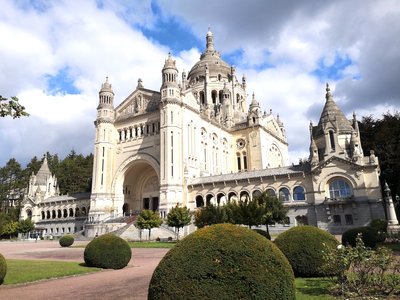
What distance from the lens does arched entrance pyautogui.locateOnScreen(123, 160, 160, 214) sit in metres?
62.2

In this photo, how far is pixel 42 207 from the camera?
72.6 m

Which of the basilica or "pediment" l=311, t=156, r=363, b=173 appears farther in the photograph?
the basilica

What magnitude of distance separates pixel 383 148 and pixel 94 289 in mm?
42610

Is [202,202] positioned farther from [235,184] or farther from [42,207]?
[42,207]

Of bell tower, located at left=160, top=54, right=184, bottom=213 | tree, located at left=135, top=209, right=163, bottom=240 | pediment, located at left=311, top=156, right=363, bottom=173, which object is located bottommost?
tree, located at left=135, top=209, right=163, bottom=240

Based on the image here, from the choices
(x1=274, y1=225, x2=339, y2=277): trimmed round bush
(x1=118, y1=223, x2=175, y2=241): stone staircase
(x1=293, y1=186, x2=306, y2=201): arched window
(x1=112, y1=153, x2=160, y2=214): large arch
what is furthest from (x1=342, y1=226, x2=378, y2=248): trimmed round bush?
(x1=112, y1=153, x2=160, y2=214): large arch

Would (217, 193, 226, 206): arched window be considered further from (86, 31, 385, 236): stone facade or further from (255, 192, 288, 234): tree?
(255, 192, 288, 234): tree

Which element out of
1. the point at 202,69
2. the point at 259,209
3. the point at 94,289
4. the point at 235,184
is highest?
the point at 202,69

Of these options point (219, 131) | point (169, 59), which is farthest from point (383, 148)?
point (169, 59)

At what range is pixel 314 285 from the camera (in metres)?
12.2

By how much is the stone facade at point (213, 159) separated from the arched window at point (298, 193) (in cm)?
12

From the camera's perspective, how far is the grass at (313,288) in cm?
1055

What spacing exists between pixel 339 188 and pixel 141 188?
120 ft

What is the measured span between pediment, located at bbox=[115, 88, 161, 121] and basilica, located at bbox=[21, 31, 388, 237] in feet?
0.71
